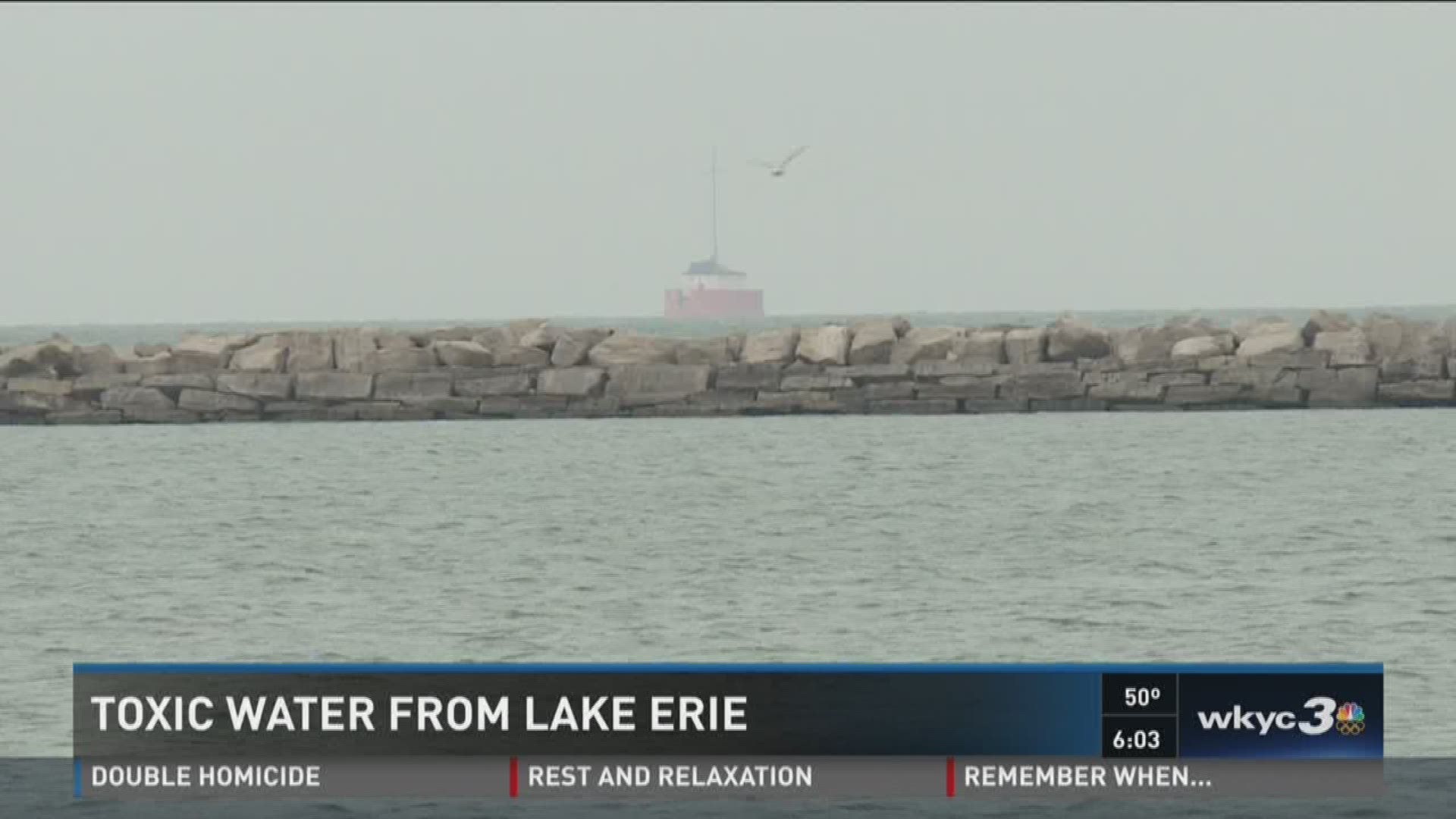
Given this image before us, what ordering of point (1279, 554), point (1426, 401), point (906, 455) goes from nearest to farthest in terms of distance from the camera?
1. point (1279, 554)
2. point (906, 455)
3. point (1426, 401)

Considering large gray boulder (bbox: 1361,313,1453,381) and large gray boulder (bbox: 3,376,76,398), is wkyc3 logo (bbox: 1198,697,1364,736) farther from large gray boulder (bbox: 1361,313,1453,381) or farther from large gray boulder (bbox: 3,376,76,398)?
large gray boulder (bbox: 3,376,76,398)

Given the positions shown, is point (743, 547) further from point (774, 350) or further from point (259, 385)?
point (259, 385)

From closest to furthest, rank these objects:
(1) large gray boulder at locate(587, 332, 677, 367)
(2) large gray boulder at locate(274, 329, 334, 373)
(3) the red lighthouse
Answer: (1) large gray boulder at locate(587, 332, 677, 367) → (2) large gray boulder at locate(274, 329, 334, 373) → (3) the red lighthouse

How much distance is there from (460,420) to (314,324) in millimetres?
102207

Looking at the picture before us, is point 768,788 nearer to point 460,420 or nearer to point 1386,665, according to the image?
point 1386,665

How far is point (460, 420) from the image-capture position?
4100 centimetres

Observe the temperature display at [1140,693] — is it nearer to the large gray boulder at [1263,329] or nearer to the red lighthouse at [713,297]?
the large gray boulder at [1263,329]

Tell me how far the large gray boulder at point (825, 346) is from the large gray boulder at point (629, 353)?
226cm

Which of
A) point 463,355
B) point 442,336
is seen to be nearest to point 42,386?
point 442,336

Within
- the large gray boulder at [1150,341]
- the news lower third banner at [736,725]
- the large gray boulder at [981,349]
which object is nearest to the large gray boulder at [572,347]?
the large gray boulder at [981,349]

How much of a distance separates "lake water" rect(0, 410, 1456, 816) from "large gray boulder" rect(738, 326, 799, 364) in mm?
1247

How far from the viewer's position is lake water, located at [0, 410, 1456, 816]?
15734 millimetres

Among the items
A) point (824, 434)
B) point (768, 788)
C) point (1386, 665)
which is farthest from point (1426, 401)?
point (768, 788)

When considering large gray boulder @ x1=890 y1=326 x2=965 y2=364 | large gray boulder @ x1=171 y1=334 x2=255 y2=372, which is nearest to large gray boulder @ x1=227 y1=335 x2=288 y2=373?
large gray boulder @ x1=171 y1=334 x2=255 y2=372
